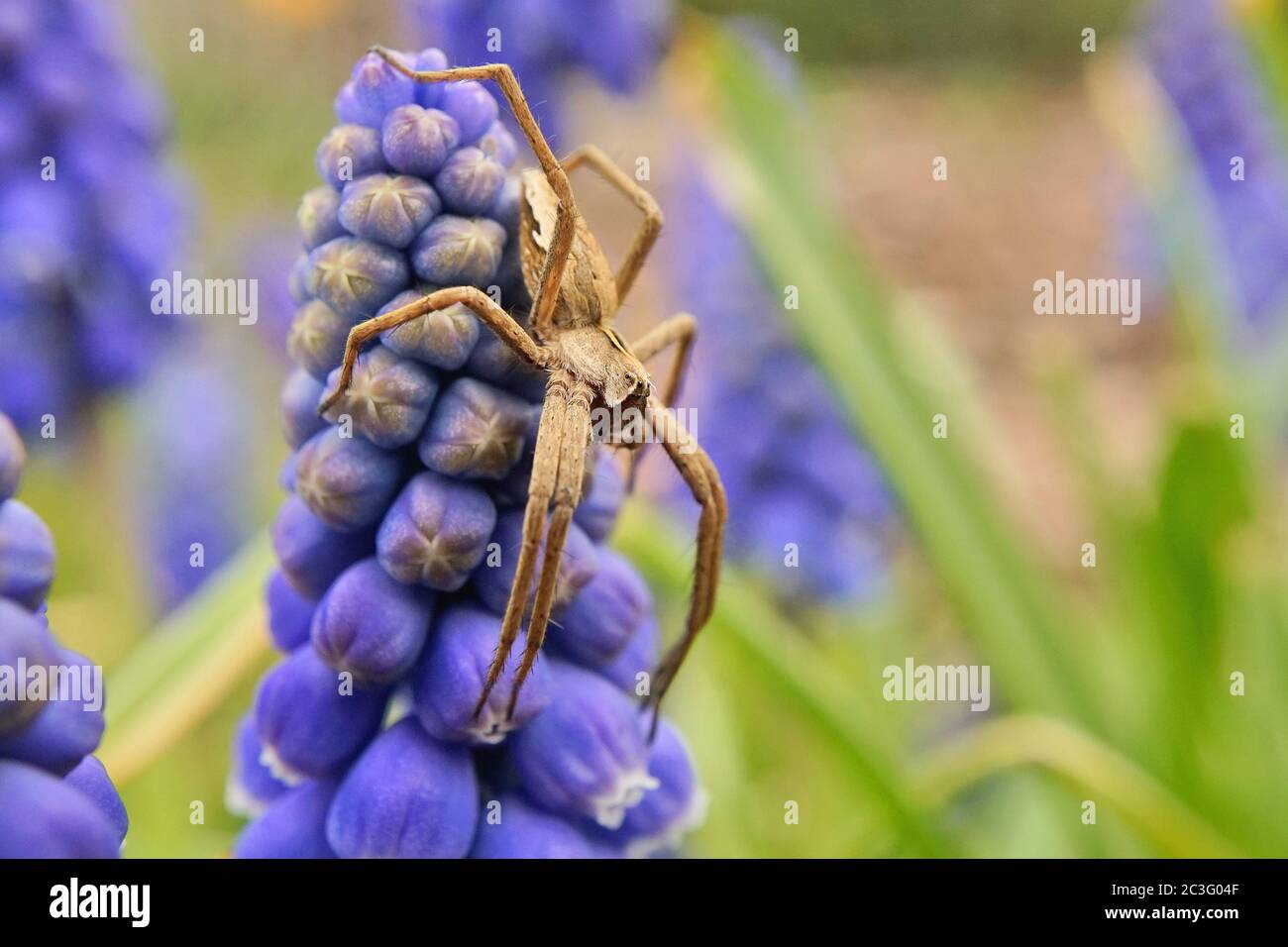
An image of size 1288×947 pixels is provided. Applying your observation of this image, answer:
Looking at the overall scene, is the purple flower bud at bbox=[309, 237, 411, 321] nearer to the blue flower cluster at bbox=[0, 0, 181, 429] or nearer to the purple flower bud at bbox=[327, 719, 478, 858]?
the purple flower bud at bbox=[327, 719, 478, 858]

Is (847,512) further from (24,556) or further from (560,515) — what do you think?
(24,556)

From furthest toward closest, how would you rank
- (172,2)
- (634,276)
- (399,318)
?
(172,2), (634,276), (399,318)

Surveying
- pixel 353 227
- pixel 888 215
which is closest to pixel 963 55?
pixel 888 215

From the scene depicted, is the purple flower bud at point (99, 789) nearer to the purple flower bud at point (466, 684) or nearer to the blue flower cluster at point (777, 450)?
the purple flower bud at point (466, 684)

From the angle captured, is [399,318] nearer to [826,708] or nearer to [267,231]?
[826,708]

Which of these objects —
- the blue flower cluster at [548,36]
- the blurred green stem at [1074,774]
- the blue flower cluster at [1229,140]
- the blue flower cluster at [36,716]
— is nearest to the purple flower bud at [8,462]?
the blue flower cluster at [36,716]
